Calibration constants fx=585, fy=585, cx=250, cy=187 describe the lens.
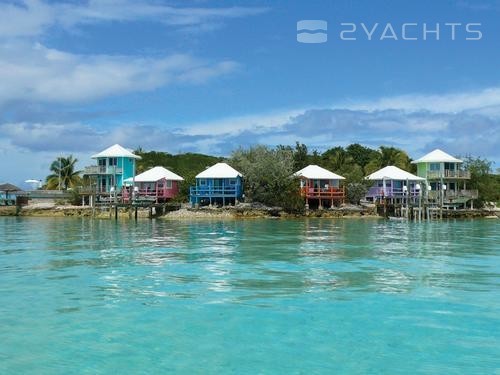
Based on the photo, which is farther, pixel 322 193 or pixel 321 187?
pixel 321 187

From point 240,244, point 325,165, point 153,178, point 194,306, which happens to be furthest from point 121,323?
point 325,165

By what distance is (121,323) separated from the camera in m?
9.94

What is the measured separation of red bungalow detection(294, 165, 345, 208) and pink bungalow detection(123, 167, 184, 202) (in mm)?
12717

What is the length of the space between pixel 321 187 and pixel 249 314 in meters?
49.4

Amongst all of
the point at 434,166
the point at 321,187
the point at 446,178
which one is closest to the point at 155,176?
the point at 321,187

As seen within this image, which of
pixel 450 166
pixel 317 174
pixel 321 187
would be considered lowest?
pixel 321 187

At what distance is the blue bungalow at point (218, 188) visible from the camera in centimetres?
5681

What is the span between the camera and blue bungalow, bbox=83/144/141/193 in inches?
2372

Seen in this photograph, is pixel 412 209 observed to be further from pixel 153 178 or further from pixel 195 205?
pixel 153 178

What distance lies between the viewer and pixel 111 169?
60.5 metres

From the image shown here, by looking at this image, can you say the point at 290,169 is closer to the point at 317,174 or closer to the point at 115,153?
the point at 317,174

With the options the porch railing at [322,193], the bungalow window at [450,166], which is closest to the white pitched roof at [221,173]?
the porch railing at [322,193]

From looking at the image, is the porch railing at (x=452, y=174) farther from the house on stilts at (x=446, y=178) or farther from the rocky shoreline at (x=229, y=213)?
the rocky shoreline at (x=229, y=213)

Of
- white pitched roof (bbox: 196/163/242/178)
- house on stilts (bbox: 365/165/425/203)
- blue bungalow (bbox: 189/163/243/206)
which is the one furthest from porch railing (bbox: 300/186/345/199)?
white pitched roof (bbox: 196/163/242/178)
